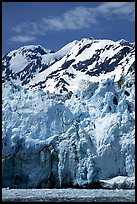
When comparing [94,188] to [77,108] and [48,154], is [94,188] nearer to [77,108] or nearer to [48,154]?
[48,154]

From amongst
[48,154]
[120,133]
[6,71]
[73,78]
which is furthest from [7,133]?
[6,71]

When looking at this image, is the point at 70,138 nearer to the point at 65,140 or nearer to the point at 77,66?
the point at 65,140

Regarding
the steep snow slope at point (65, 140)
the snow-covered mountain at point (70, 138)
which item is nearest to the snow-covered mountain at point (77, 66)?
the snow-covered mountain at point (70, 138)

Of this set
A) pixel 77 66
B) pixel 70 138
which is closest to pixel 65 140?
pixel 70 138

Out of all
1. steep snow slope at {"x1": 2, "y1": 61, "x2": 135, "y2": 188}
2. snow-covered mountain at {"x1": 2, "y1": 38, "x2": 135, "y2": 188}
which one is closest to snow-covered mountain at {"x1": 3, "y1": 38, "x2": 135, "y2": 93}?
snow-covered mountain at {"x1": 2, "y1": 38, "x2": 135, "y2": 188}

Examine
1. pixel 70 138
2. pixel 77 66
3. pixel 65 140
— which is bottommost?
pixel 65 140

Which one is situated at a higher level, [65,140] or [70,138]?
[70,138]

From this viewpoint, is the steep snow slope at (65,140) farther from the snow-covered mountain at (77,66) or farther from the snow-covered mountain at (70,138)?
the snow-covered mountain at (77,66)
